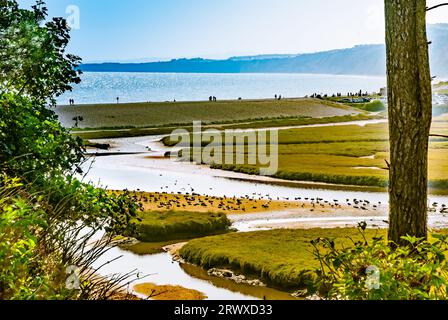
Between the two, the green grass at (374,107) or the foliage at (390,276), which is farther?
the green grass at (374,107)

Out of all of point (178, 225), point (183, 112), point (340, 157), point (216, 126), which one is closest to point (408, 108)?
point (178, 225)

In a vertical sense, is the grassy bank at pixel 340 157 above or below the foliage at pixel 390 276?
below

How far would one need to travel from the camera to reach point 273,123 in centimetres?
6950

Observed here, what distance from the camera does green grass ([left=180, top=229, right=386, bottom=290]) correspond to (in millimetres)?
15352

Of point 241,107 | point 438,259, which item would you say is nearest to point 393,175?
point 438,259

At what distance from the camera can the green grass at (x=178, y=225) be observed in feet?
68.4
